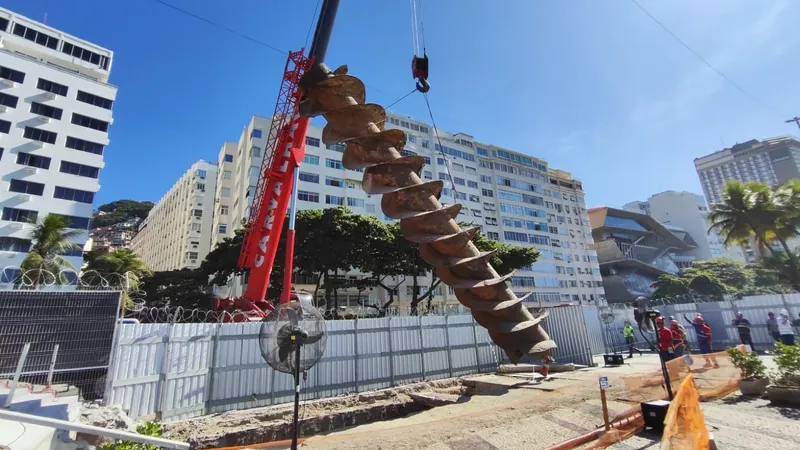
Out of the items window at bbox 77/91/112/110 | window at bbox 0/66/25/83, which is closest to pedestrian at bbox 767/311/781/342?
window at bbox 77/91/112/110

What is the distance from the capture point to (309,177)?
48000 millimetres

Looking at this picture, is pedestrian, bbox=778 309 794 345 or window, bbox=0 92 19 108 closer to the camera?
pedestrian, bbox=778 309 794 345

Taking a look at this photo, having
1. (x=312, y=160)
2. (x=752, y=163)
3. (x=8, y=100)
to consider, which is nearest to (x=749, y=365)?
(x=312, y=160)

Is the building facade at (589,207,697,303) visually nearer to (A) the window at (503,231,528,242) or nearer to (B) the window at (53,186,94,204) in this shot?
(A) the window at (503,231,528,242)

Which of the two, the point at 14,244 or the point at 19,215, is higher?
the point at 19,215

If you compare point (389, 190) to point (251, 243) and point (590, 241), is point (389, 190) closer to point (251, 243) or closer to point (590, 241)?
point (251, 243)

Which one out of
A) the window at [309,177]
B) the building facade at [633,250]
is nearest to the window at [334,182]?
the window at [309,177]

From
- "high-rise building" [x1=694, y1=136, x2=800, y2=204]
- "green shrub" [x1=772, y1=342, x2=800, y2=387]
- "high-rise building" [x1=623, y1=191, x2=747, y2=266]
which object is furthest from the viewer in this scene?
"high-rise building" [x1=694, y1=136, x2=800, y2=204]

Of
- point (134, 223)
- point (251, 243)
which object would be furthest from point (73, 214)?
point (134, 223)

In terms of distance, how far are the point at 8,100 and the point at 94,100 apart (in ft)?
20.9

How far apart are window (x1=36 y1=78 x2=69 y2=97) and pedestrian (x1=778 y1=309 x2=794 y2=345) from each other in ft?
187

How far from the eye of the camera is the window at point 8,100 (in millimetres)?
34094

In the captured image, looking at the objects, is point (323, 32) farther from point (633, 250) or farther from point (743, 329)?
point (633, 250)

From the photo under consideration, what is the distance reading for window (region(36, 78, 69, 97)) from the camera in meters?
36.2
